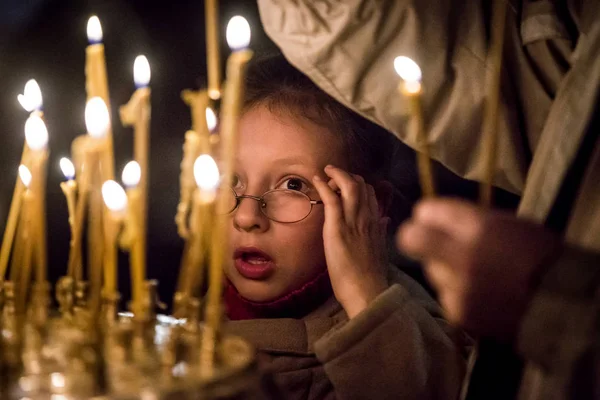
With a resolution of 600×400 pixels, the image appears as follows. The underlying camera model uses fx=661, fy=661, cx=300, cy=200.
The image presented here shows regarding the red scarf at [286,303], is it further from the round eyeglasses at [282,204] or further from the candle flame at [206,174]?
the candle flame at [206,174]


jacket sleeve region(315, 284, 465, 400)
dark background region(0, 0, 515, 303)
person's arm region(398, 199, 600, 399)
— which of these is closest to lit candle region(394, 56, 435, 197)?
person's arm region(398, 199, 600, 399)

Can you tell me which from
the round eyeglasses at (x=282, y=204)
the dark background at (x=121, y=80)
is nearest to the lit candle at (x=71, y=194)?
the round eyeglasses at (x=282, y=204)

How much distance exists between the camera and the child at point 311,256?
1.07 metres

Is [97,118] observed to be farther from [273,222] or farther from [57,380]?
[273,222]

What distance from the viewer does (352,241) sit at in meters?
1.19

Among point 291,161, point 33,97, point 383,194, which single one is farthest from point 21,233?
point 383,194

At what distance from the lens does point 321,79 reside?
1.04 metres

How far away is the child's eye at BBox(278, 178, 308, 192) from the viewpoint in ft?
3.97

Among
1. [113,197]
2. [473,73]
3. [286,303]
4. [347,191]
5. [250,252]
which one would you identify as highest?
[473,73]

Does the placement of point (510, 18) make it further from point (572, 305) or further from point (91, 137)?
point (91, 137)

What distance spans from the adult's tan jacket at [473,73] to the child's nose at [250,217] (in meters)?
0.26

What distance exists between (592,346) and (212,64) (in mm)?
447

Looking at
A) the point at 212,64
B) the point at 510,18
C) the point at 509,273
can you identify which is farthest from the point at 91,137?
the point at 510,18

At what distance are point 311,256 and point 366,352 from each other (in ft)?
0.93
